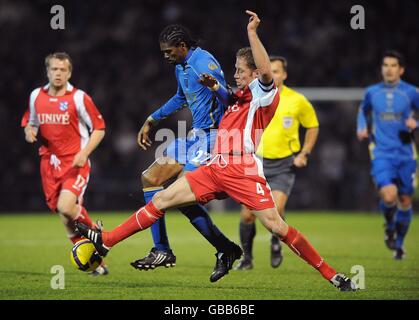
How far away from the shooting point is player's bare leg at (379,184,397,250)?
415 inches

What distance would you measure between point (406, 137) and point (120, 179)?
31.7 ft

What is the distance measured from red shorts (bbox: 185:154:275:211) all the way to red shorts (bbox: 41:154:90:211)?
198 centimetres

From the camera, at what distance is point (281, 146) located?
31.3ft

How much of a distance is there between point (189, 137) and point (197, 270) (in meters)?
1.95

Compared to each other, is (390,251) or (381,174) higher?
(381,174)

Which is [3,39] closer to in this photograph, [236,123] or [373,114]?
[373,114]

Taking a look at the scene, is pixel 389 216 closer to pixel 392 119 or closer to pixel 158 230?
pixel 392 119

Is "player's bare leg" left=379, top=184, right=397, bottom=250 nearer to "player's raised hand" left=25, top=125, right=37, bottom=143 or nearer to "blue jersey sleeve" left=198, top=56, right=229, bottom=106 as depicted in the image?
"blue jersey sleeve" left=198, top=56, right=229, bottom=106

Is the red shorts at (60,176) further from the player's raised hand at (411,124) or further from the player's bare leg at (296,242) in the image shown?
the player's raised hand at (411,124)

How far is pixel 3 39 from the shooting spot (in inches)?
797
